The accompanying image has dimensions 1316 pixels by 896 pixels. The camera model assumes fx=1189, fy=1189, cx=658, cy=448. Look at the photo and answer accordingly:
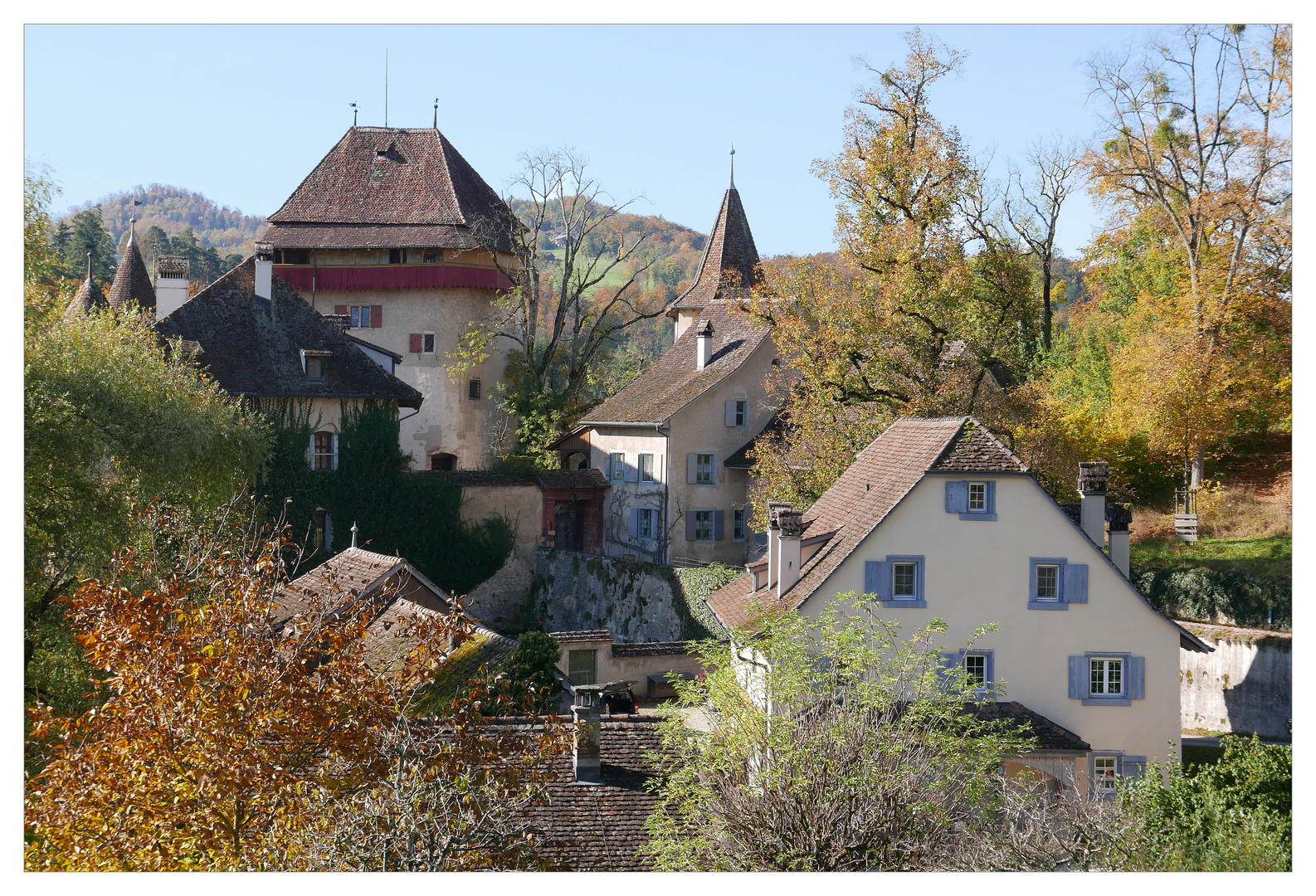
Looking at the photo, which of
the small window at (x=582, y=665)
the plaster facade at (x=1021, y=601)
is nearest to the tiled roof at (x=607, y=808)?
the plaster facade at (x=1021, y=601)

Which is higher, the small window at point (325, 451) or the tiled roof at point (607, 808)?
the small window at point (325, 451)

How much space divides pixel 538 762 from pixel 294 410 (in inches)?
745

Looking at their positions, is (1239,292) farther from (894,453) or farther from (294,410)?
(294,410)

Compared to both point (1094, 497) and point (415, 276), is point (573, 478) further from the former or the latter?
point (1094, 497)

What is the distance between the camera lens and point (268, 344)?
2919 cm

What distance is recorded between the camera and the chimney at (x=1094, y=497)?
1875 centimetres

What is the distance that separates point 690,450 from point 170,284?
15.5m

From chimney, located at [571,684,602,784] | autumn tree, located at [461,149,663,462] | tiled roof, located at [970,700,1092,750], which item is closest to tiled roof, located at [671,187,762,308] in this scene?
autumn tree, located at [461,149,663,462]

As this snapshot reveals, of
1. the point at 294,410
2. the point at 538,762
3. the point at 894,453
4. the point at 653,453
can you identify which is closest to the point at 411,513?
the point at 294,410

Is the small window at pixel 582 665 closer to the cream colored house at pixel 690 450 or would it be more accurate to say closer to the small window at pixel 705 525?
the cream colored house at pixel 690 450

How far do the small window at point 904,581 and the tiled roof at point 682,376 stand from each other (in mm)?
16449

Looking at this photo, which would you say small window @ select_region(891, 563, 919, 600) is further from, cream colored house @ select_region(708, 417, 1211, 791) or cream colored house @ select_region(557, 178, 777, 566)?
cream colored house @ select_region(557, 178, 777, 566)

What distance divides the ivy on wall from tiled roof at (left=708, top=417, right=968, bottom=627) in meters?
11.3

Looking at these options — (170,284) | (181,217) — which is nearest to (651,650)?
(170,284)
